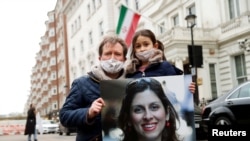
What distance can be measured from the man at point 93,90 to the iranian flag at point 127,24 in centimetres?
1660

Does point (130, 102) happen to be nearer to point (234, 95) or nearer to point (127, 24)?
point (234, 95)

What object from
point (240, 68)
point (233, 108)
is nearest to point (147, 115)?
point (233, 108)

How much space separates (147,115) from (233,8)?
22.5m

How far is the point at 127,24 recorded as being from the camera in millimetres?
20578

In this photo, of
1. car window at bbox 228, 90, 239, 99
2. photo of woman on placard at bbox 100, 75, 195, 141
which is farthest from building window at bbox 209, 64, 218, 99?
photo of woman on placard at bbox 100, 75, 195, 141

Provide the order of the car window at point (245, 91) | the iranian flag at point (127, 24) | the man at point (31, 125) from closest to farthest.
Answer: the car window at point (245, 91)
the man at point (31, 125)
the iranian flag at point (127, 24)

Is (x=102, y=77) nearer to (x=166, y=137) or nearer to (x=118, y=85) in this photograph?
(x=118, y=85)

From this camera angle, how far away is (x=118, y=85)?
2.60 m

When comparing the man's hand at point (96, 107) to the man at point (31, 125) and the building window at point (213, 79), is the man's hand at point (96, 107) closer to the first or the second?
the man at point (31, 125)

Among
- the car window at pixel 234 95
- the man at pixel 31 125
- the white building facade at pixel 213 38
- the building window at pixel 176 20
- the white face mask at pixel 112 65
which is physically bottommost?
the man at pixel 31 125

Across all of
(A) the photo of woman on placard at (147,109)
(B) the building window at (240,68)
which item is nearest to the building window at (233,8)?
(B) the building window at (240,68)

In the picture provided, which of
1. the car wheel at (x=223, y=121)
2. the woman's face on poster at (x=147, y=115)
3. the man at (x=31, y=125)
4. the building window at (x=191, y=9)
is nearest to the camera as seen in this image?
the woman's face on poster at (x=147, y=115)

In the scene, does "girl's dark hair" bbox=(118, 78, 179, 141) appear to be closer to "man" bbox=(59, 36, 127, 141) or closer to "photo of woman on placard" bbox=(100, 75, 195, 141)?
"photo of woman on placard" bbox=(100, 75, 195, 141)

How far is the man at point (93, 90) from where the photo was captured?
272 centimetres
